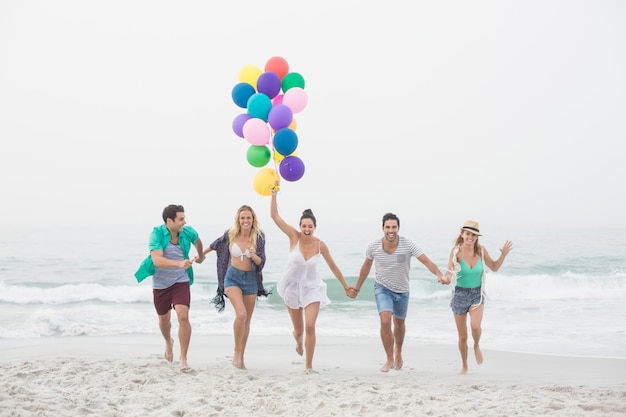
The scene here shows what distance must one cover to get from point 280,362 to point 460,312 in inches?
98.1

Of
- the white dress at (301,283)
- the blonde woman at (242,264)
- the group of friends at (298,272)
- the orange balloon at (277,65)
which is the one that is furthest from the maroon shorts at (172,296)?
the orange balloon at (277,65)

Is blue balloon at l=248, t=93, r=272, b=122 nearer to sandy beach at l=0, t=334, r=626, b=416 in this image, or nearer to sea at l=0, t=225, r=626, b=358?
sandy beach at l=0, t=334, r=626, b=416

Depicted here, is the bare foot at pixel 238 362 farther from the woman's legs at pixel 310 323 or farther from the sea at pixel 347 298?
the sea at pixel 347 298

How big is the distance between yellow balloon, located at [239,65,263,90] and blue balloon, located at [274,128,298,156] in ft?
3.31

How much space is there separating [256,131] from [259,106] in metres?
0.34

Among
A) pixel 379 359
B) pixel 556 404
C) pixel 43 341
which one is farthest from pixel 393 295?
pixel 43 341

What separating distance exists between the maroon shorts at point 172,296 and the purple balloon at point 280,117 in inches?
84.2

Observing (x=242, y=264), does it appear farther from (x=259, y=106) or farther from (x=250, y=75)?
(x=250, y=75)

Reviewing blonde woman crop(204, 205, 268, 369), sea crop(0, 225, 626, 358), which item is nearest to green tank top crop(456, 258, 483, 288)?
blonde woman crop(204, 205, 268, 369)

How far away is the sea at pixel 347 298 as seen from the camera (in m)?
10.4

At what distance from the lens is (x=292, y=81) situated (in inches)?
286

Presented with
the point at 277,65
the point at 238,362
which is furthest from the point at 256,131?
the point at 238,362

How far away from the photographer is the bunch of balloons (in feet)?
22.4

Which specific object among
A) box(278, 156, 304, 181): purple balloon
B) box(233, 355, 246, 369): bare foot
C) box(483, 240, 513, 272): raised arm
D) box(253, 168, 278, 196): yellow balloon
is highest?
box(278, 156, 304, 181): purple balloon
